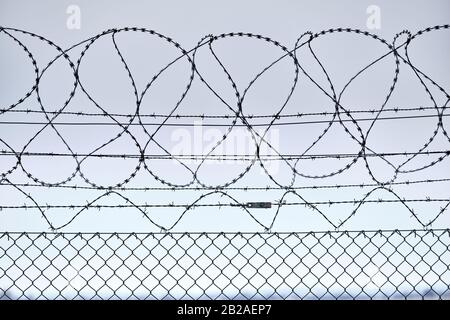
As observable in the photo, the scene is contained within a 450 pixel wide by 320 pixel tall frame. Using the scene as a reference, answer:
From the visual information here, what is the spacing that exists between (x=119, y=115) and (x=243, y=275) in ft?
5.76

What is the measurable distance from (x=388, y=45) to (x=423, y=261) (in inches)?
60.9

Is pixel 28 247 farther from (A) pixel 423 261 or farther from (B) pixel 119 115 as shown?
(A) pixel 423 261

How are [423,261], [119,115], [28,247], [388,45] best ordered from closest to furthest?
1. [28,247]
2. [423,261]
3. [388,45]
4. [119,115]

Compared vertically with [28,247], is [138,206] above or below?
above
